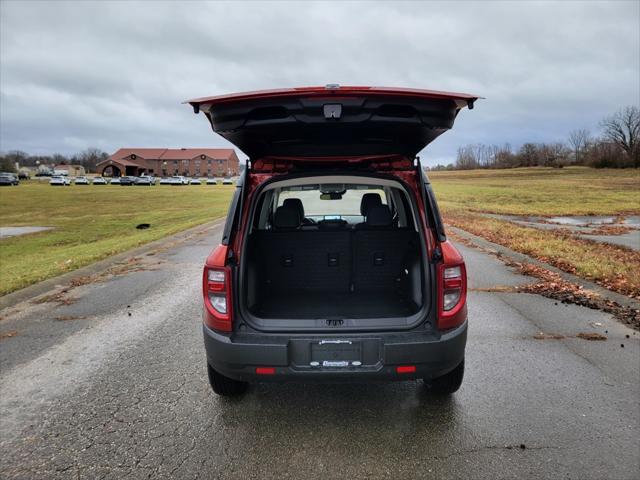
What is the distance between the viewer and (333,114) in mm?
2654

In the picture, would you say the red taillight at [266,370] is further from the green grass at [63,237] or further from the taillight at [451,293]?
the green grass at [63,237]

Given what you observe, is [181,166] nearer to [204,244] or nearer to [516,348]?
[204,244]

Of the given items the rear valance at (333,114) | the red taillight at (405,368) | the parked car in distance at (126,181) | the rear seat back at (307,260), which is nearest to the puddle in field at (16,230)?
the rear seat back at (307,260)

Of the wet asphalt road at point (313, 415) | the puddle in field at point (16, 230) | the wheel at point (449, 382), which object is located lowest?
the puddle in field at point (16, 230)

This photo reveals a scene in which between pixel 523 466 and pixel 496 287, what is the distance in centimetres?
461

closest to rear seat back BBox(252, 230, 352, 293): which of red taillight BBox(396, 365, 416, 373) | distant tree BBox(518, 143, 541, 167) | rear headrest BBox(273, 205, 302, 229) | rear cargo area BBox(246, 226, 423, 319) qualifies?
rear cargo area BBox(246, 226, 423, 319)

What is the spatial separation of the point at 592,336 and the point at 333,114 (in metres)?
3.83

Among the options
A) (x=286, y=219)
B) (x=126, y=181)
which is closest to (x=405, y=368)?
(x=286, y=219)

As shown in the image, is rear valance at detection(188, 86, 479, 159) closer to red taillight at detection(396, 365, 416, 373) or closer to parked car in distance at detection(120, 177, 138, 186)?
red taillight at detection(396, 365, 416, 373)

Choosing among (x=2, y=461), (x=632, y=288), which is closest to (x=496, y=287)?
(x=632, y=288)

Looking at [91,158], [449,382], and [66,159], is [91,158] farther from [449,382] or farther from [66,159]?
[449,382]

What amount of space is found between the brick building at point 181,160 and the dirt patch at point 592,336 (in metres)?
110

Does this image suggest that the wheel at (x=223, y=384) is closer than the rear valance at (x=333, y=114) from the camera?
No

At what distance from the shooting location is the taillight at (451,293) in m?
2.94
